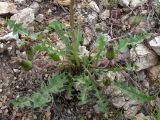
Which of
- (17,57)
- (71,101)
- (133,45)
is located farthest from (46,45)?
(133,45)

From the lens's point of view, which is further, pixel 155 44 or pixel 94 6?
pixel 94 6

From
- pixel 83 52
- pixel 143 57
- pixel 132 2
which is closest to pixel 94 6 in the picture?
pixel 132 2

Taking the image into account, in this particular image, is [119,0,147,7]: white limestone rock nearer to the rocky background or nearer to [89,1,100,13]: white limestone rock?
the rocky background

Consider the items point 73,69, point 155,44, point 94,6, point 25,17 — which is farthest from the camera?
point 94,6

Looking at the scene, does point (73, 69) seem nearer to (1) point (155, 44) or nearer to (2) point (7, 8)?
(1) point (155, 44)

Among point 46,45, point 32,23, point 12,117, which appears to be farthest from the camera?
point 32,23

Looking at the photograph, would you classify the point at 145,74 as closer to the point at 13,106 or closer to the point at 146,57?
the point at 146,57

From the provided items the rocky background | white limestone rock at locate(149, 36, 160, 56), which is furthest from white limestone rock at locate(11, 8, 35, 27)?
white limestone rock at locate(149, 36, 160, 56)

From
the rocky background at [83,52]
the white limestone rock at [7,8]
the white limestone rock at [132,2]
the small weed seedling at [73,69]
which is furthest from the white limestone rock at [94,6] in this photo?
the white limestone rock at [7,8]
